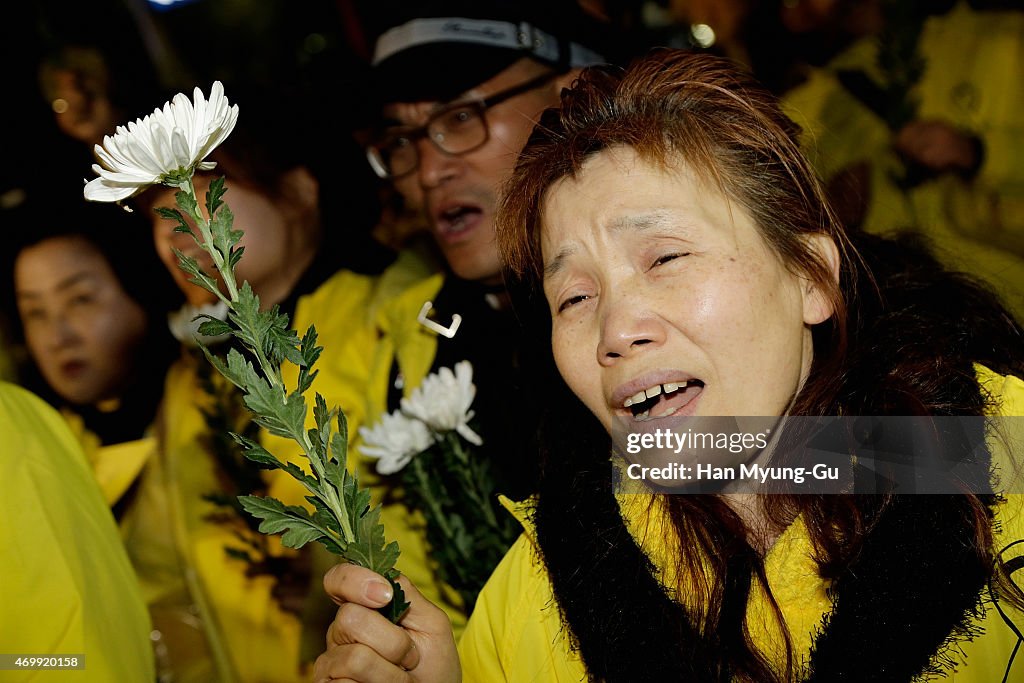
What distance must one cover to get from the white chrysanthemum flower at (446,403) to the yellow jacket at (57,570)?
27.0 inches

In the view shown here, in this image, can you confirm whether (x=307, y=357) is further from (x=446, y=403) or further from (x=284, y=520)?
(x=446, y=403)

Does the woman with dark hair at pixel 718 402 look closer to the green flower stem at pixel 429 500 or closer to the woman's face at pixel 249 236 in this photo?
the green flower stem at pixel 429 500

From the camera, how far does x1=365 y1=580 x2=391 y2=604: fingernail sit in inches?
48.2

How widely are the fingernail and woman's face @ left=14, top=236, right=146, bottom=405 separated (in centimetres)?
215

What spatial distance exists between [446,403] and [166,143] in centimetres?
114

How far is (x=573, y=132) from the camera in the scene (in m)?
1.63

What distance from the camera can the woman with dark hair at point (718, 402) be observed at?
1432 millimetres

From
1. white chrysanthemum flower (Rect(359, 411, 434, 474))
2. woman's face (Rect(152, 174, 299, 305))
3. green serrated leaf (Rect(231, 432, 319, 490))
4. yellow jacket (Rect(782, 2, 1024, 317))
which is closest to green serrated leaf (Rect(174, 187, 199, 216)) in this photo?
green serrated leaf (Rect(231, 432, 319, 490))

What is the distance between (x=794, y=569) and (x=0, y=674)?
1.31 metres

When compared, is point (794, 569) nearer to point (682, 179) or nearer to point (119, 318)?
point (682, 179)

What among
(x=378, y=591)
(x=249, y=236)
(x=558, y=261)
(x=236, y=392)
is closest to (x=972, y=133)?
(x=558, y=261)

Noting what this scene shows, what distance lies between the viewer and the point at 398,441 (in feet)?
6.99

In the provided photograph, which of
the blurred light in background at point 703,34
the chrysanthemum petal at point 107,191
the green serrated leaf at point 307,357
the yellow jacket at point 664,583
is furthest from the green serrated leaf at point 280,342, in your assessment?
the blurred light in background at point 703,34

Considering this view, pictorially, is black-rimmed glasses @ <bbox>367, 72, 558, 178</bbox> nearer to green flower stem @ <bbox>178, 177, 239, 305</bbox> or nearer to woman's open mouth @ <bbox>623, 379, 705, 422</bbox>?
woman's open mouth @ <bbox>623, 379, 705, 422</bbox>
